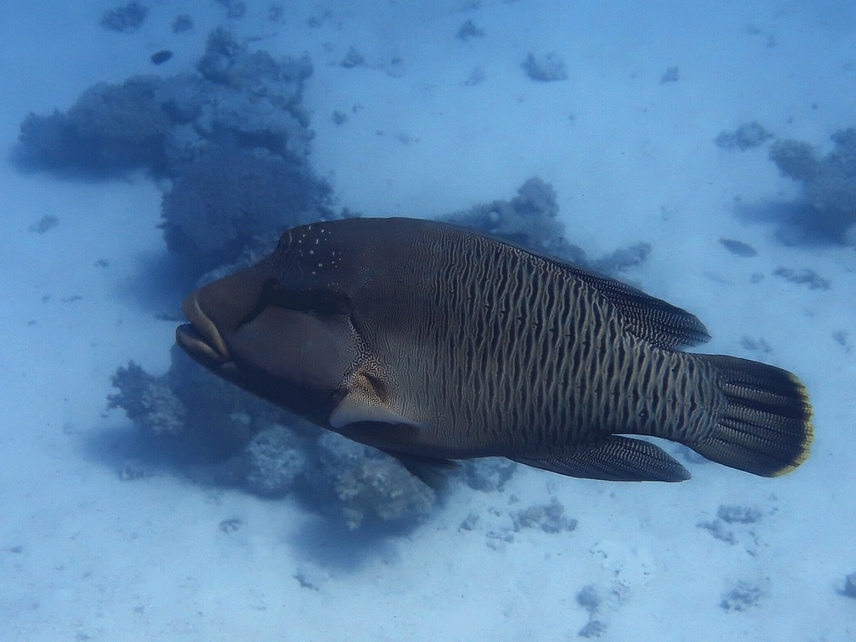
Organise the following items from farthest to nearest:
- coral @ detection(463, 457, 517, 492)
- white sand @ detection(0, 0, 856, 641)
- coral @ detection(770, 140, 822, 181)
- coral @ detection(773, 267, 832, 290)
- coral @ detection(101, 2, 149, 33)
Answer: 1. coral @ detection(101, 2, 149, 33)
2. coral @ detection(770, 140, 822, 181)
3. coral @ detection(773, 267, 832, 290)
4. coral @ detection(463, 457, 517, 492)
5. white sand @ detection(0, 0, 856, 641)

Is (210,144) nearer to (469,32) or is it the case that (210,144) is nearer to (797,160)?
(469,32)

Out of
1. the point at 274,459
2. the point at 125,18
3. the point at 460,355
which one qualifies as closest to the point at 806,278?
the point at 274,459

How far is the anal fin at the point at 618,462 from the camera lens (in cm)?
207

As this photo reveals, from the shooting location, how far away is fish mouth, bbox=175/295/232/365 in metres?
1.95

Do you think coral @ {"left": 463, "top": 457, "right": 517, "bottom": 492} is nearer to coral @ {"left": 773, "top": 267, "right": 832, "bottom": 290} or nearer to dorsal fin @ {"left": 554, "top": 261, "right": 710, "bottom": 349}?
dorsal fin @ {"left": 554, "top": 261, "right": 710, "bottom": 349}

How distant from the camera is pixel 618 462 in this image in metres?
2.10

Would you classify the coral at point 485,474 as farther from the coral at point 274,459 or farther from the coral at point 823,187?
the coral at point 823,187

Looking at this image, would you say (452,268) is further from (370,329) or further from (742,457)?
(742,457)

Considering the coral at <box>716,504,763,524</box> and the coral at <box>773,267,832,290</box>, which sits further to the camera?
the coral at <box>773,267,832,290</box>

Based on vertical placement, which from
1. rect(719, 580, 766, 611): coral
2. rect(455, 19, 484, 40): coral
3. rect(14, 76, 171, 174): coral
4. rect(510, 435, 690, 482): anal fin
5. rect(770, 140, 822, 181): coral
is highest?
rect(455, 19, 484, 40): coral

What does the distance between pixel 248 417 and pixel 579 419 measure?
911 centimetres

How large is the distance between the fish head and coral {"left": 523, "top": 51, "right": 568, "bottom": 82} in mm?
24829

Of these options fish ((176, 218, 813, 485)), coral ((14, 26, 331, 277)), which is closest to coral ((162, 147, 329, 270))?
coral ((14, 26, 331, 277))

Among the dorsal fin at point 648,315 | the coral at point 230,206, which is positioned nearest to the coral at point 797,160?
the coral at point 230,206
